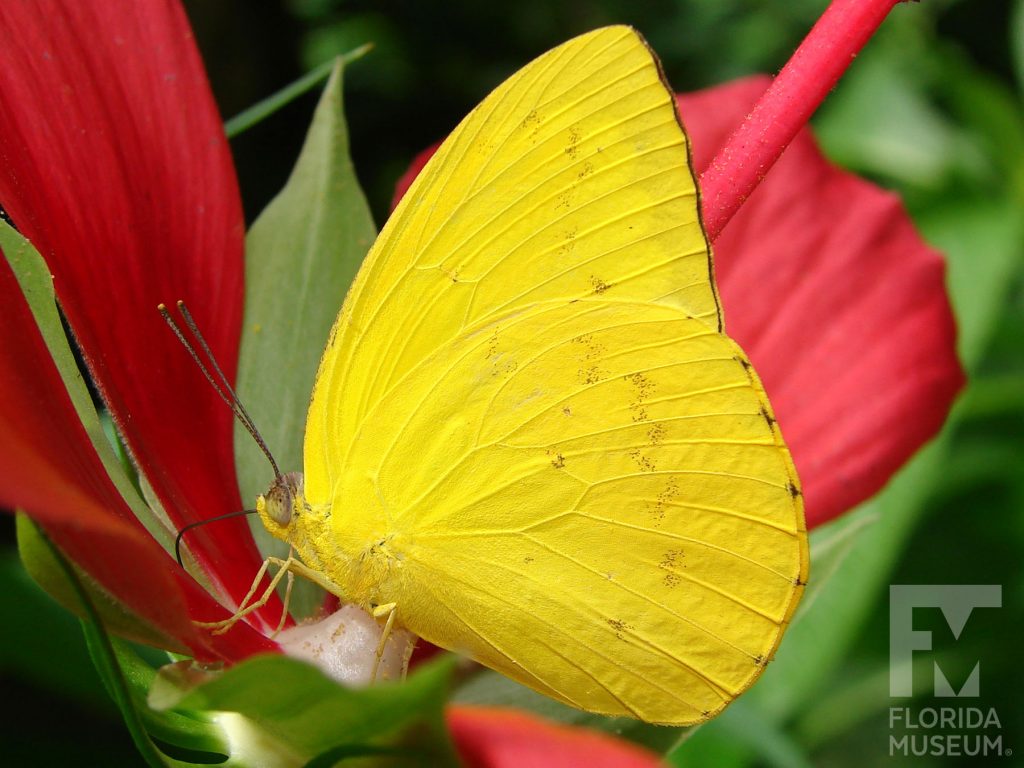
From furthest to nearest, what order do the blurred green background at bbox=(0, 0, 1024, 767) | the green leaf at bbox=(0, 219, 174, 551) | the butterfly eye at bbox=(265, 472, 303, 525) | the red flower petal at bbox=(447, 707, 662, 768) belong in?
the blurred green background at bbox=(0, 0, 1024, 767) → the butterfly eye at bbox=(265, 472, 303, 525) → the green leaf at bbox=(0, 219, 174, 551) → the red flower petal at bbox=(447, 707, 662, 768)

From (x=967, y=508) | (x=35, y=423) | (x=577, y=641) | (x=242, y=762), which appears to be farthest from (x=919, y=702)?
(x=35, y=423)

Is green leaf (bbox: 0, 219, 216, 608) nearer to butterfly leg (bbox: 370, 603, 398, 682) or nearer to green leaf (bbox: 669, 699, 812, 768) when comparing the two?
butterfly leg (bbox: 370, 603, 398, 682)

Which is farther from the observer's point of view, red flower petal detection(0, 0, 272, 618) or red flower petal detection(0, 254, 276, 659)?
red flower petal detection(0, 0, 272, 618)

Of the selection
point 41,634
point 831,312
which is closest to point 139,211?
point 41,634

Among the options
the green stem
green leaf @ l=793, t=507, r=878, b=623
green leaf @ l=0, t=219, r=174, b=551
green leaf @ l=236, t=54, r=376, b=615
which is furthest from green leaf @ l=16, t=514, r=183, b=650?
green leaf @ l=793, t=507, r=878, b=623

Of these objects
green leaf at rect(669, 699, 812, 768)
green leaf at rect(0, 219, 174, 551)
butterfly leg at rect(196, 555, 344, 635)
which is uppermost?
green leaf at rect(0, 219, 174, 551)

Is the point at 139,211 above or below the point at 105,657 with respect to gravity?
above

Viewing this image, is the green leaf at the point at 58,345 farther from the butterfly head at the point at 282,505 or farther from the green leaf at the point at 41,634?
the green leaf at the point at 41,634

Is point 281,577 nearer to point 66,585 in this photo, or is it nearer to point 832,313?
point 66,585
